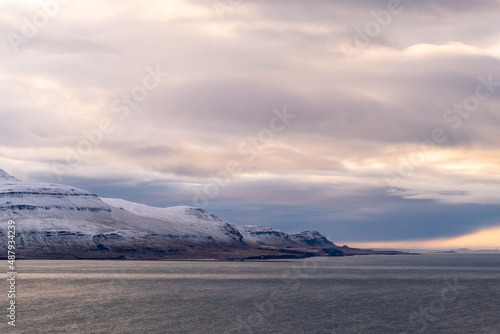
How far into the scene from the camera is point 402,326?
102 meters

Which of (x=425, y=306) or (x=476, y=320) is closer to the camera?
(x=476, y=320)

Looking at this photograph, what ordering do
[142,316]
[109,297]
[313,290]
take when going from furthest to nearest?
[313,290] < [109,297] < [142,316]

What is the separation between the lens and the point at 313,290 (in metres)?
162

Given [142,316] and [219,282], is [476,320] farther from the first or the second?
[219,282]

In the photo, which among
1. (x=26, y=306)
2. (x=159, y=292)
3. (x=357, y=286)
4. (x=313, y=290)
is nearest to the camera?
(x=26, y=306)

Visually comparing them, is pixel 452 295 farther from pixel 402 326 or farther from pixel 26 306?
pixel 26 306

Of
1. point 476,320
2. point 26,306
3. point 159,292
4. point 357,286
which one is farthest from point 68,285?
point 476,320

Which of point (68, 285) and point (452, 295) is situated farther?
point (68, 285)

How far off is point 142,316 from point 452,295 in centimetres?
8702

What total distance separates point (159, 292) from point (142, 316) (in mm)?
43015

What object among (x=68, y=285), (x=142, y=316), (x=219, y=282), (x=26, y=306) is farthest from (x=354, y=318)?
(x=68, y=285)

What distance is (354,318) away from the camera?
110 metres

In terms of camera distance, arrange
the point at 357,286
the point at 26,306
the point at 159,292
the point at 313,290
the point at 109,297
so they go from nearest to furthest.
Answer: the point at 26,306 < the point at 109,297 < the point at 159,292 < the point at 313,290 < the point at 357,286

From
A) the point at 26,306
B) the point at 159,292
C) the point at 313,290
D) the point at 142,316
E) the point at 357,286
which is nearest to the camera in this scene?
the point at 142,316
